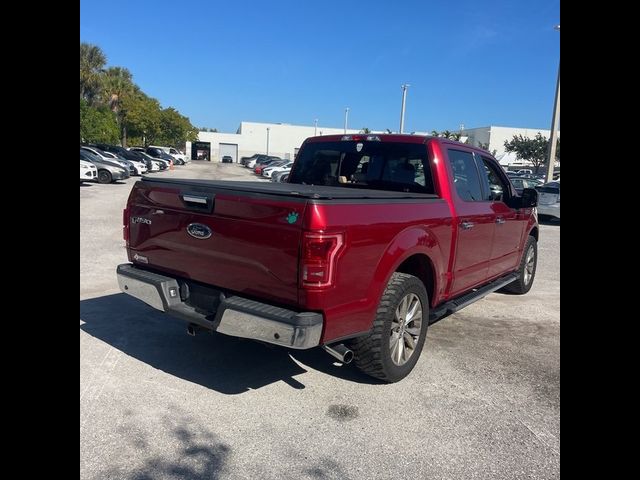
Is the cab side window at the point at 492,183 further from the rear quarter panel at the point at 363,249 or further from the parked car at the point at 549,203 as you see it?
the parked car at the point at 549,203

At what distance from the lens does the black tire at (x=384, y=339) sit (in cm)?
379

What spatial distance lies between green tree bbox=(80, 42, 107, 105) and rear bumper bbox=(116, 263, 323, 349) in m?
51.7

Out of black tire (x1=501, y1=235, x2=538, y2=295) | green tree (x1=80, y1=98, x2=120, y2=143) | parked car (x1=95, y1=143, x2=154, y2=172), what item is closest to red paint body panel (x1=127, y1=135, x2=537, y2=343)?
black tire (x1=501, y1=235, x2=538, y2=295)

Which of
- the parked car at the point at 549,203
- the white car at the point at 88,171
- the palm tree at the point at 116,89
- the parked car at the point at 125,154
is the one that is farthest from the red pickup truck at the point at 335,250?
the palm tree at the point at 116,89

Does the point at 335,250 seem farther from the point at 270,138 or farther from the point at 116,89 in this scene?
the point at 270,138

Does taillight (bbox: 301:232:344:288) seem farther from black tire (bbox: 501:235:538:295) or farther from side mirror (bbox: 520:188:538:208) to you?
black tire (bbox: 501:235:538:295)

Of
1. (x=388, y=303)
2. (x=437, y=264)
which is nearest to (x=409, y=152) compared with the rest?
(x=437, y=264)

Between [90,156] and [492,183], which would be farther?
[90,156]

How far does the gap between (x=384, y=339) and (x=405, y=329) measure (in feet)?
1.38

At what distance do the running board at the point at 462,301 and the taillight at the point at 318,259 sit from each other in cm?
172

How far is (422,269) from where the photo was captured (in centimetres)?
443

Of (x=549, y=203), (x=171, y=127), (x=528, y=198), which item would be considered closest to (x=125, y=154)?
(x=549, y=203)
